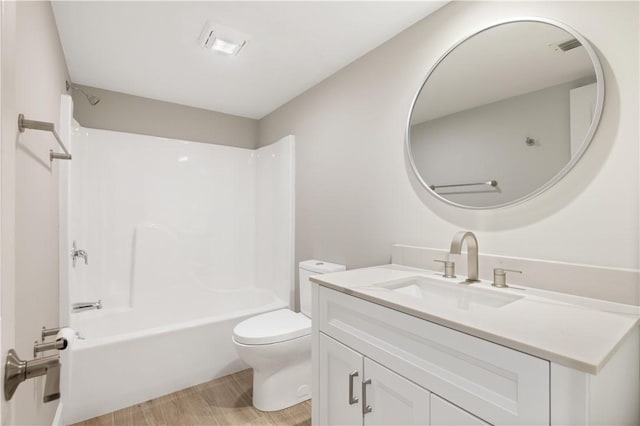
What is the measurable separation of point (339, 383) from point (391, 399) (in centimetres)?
28

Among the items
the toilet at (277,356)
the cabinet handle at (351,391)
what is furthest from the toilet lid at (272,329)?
the cabinet handle at (351,391)

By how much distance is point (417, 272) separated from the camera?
1558 millimetres

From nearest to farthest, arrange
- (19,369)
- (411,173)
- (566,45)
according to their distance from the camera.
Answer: (19,369) → (566,45) → (411,173)

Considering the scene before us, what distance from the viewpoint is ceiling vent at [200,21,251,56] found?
1.75 metres

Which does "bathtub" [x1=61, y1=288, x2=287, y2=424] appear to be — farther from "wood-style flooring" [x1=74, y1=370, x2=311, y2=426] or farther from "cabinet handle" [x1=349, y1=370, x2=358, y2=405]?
"cabinet handle" [x1=349, y1=370, x2=358, y2=405]

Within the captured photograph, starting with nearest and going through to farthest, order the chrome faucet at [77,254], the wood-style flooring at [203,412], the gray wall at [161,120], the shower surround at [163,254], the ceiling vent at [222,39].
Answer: the ceiling vent at [222,39] < the wood-style flooring at [203,412] < the shower surround at [163,254] < the chrome faucet at [77,254] < the gray wall at [161,120]

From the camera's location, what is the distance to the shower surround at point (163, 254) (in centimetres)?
201

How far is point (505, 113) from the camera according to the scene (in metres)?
1.36

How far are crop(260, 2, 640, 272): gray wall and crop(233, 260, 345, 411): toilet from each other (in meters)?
0.51

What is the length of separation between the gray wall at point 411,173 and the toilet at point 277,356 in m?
0.51

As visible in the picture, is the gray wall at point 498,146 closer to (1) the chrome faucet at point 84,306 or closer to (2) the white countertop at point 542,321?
(2) the white countertop at point 542,321

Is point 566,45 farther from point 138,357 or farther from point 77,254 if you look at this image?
point 77,254

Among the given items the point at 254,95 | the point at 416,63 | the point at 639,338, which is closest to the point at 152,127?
the point at 254,95

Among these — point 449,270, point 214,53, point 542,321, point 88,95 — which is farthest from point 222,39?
point 542,321
